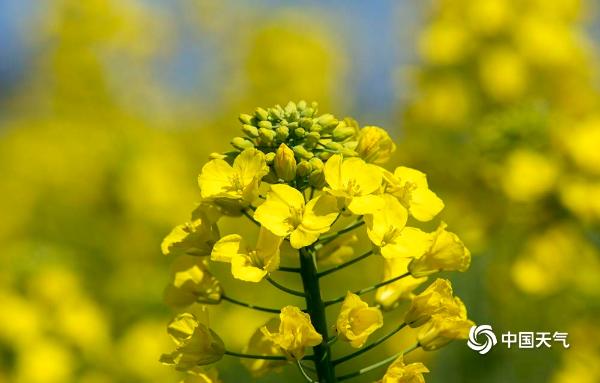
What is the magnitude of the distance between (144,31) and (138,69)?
401mm

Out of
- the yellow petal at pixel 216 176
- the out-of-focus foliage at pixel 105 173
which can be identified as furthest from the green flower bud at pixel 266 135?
the out-of-focus foliage at pixel 105 173

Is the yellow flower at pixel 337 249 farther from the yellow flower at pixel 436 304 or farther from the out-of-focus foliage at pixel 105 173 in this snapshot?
the out-of-focus foliage at pixel 105 173

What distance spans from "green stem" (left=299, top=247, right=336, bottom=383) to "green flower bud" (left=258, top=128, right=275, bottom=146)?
10.0 inches

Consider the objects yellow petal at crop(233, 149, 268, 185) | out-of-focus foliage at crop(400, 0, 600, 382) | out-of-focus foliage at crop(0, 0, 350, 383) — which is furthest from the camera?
out-of-focus foliage at crop(0, 0, 350, 383)

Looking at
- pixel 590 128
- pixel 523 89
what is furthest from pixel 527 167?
pixel 523 89

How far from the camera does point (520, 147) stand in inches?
166

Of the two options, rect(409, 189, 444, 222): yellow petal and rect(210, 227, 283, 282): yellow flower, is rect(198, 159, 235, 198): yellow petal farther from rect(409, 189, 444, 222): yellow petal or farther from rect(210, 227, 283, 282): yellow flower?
rect(409, 189, 444, 222): yellow petal

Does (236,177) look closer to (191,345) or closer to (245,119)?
(245,119)

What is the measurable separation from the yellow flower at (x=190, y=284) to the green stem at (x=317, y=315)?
0.90 ft

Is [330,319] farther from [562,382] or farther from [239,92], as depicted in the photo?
[239,92]

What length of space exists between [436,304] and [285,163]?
44cm

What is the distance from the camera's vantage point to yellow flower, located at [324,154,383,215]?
2.13 meters

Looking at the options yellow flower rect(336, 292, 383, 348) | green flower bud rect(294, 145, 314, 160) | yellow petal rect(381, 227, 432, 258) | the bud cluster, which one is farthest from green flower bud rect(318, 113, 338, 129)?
yellow flower rect(336, 292, 383, 348)

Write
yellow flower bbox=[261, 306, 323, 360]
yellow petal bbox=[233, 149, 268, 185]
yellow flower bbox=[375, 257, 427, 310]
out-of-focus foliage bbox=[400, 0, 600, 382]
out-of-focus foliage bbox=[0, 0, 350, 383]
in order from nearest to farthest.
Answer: yellow flower bbox=[261, 306, 323, 360], yellow petal bbox=[233, 149, 268, 185], yellow flower bbox=[375, 257, 427, 310], out-of-focus foliage bbox=[400, 0, 600, 382], out-of-focus foliage bbox=[0, 0, 350, 383]
